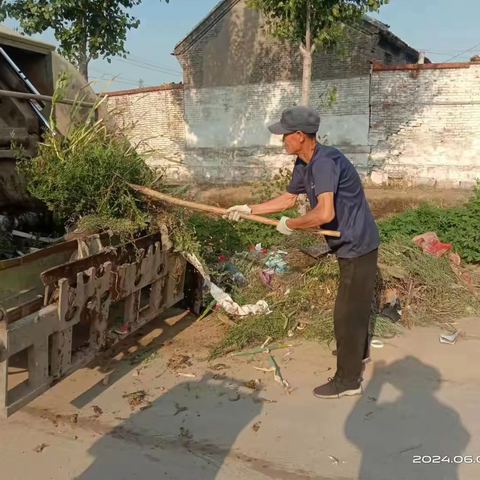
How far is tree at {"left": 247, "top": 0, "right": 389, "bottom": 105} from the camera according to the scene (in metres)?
8.84

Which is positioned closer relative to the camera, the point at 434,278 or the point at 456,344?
the point at 456,344

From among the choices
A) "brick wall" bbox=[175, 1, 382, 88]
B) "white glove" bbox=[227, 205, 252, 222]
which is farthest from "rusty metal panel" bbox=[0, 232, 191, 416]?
"brick wall" bbox=[175, 1, 382, 88]

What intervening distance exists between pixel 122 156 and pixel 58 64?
1.30 meters

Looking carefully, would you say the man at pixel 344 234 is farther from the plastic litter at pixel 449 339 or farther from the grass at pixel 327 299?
the plastic litter at pixel 449 339

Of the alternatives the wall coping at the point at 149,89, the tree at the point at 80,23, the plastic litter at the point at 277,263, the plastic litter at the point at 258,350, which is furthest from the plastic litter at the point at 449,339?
the wall coping at the point at 149,89

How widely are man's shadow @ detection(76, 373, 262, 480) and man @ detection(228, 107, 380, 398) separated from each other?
57cm

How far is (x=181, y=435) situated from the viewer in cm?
277

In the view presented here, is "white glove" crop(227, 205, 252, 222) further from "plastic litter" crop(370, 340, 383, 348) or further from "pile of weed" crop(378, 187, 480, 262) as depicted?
"pile of weed" crop(378, 187, 480, 262)

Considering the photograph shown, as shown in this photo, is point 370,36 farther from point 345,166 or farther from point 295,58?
point 345,166

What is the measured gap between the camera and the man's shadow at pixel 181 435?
8.13 feet

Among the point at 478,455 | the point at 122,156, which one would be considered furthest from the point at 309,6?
the point at 478,455

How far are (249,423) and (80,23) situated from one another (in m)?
9.92

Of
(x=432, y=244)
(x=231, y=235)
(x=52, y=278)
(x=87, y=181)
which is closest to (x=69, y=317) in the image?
(x=52, y=278)

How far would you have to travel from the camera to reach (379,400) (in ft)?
10.3
